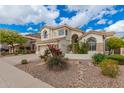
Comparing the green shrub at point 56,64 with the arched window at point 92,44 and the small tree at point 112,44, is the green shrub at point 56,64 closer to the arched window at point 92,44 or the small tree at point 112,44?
the arched window at point 92,44

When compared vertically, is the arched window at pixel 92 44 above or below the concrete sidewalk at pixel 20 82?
above

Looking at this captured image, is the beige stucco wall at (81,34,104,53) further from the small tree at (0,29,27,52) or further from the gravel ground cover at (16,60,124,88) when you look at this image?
the small tree at (0,29,27,52)

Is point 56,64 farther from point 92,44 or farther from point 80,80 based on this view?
point 92,44

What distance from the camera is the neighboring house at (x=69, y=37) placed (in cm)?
2233

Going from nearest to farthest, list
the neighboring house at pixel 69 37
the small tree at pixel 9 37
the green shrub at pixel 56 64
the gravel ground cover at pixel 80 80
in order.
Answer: the gravel ground cover at pixel 80 80
the green shrub at pixel 56 64
the neighboring house at pixel 69 37
the small tree at pixel 9 37

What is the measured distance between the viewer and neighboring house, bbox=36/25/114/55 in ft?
73.3

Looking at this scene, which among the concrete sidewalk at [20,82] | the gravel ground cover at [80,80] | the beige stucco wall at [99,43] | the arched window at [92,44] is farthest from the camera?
the arched window at [92,44]

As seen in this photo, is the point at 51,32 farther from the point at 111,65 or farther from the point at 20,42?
the point at 111,65

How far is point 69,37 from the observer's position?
26.5 metres

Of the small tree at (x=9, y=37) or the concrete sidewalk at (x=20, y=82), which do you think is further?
the small tree at (x=9, y=37)

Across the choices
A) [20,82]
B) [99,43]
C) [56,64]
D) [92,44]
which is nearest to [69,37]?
[92,44]

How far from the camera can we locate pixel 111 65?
9625mm

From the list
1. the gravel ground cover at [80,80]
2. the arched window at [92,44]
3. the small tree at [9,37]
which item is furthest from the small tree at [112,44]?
the small tree at [9,37]

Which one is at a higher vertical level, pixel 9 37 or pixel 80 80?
pixel 9 37
